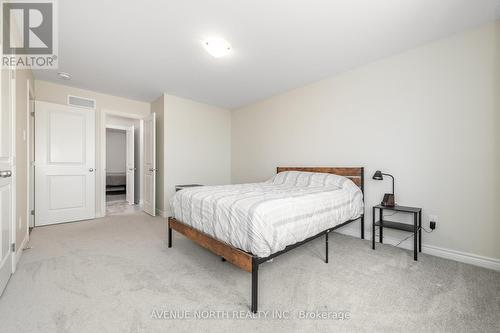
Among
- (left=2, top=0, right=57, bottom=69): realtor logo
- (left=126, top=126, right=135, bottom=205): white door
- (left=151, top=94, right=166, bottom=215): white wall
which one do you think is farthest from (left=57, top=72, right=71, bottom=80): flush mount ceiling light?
(left=126, top=126, right=135, bottom=205): white door

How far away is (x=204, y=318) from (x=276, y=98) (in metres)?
3.84

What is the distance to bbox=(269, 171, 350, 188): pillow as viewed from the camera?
9.74 feet

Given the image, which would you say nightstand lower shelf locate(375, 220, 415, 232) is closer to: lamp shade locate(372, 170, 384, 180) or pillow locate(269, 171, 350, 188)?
lamp shade locate(372, 170, 384, 180)

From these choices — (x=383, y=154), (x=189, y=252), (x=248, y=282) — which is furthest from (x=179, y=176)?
(x=383, y=154)

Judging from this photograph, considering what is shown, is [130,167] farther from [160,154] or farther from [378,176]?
[378,176]

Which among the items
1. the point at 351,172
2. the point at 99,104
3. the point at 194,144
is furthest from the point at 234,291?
the point at 99,104

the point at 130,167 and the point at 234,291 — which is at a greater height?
the point at 130,167

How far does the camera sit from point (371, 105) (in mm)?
3004

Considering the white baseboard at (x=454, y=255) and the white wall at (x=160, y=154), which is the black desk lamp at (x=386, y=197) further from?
the white wall at (x=160, y=154)

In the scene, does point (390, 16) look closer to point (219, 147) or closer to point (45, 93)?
point (219, 147)

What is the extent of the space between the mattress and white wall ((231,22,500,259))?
723mm

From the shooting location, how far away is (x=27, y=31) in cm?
233

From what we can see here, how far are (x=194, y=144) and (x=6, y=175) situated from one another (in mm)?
3180

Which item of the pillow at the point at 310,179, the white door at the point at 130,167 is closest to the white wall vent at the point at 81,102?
the white door at the point at 130,167
